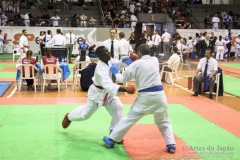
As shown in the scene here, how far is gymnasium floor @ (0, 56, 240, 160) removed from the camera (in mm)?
6289

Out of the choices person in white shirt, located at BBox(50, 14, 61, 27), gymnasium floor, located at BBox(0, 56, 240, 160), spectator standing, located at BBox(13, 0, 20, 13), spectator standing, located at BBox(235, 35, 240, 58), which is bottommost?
gymnasium floor, located at BBox(0, 56, 240, 160)

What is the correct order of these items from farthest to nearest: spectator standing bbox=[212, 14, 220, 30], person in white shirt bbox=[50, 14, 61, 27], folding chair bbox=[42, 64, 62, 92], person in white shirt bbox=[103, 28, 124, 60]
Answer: spectator standing bbox=[212, 14, 220, 30]
person in white shirt bbox=[50, 14, 61, 27]
folding chair bbox=[42, 64, 62, 92]
person in white shirt bbox=[103, 28, 124, 60]

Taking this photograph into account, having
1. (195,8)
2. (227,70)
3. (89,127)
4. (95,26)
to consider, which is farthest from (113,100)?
(195,8)

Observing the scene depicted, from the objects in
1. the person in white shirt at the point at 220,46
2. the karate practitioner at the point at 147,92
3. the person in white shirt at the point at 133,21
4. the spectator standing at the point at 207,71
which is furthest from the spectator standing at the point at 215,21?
the karate practitioner at the point at 147,92

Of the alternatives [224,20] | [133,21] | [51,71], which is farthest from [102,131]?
[224,20]

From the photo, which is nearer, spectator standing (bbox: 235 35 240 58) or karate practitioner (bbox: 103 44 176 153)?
karate practitioner (bbox: 103 44 176 153)

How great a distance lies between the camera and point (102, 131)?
7695 millimetres

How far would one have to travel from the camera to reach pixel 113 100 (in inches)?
266

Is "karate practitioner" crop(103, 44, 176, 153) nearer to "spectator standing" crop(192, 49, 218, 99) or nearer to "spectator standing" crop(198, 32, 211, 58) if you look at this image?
"spectator standing" crop(192, 49, 218, 99)

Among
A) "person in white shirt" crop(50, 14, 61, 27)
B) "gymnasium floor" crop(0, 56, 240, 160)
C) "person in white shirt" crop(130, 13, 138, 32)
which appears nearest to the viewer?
"gymnasium floor" crop(0, 56, 240, 160)

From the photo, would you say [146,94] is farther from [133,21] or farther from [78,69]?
[133,21]

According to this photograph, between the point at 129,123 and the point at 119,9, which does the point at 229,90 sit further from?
the point at 119,9

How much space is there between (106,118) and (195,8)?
24.8 metres

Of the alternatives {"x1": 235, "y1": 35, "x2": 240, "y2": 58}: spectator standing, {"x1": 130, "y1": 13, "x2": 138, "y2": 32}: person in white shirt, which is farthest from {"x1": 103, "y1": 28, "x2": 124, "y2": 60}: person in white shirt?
{"x1": 235, "y1": 35, "x2": 240, "y2": 58}: spectator standing
